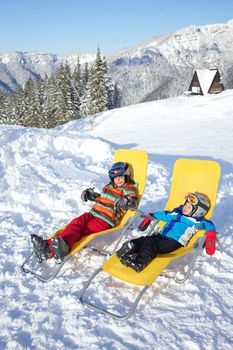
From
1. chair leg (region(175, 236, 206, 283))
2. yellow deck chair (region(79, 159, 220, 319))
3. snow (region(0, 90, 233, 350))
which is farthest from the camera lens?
chair leg (region(175, 236, 206, 283))

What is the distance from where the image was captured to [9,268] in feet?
15.8

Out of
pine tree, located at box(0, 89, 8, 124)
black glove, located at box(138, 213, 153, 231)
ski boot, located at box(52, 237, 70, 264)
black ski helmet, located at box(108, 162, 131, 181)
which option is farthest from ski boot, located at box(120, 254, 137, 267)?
pine tree, located at box(0, 89, 8, 124)

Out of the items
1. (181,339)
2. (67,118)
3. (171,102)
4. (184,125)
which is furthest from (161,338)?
(67,118)

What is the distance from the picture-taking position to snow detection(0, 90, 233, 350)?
360 cm

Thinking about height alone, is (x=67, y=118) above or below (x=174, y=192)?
below

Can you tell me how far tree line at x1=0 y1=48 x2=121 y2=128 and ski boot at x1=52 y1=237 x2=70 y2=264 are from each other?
117 ft

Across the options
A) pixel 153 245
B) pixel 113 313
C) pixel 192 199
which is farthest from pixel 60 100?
pixel 113 313

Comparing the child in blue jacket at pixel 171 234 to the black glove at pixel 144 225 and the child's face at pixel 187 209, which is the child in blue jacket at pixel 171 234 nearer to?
the child's face at pixel 187 209

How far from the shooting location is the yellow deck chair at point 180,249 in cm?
407

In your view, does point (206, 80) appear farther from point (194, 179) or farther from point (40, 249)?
point (40, 249)

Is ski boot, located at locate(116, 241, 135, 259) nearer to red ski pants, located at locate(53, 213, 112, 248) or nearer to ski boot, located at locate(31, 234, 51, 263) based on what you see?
red ski pants, located at locate(53, 213, 112, 248)

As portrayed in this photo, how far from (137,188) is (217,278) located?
2160mm

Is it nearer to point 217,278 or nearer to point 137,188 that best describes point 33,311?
point 217,278

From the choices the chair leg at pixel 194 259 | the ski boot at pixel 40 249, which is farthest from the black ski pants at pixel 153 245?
the ski boot at pixel 40 249
